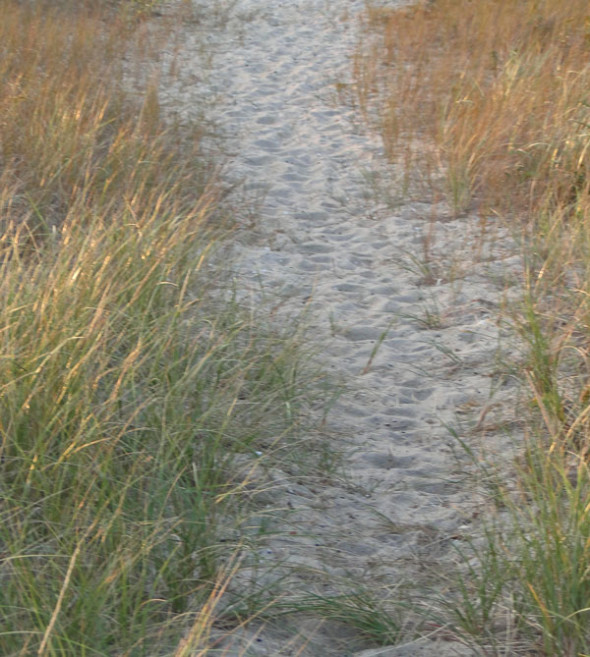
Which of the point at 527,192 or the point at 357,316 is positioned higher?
the point at 527,192

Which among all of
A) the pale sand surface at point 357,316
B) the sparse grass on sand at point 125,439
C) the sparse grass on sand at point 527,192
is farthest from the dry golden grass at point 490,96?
the sparse grass on sand at point 125,439

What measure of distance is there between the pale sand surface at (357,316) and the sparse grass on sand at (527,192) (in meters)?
0.16

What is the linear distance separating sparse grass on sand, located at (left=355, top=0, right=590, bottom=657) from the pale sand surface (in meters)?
0.16

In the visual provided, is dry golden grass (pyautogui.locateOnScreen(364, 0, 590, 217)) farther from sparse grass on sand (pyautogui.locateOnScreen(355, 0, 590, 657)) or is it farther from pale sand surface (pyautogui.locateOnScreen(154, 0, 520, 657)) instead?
pale sand surface (pyautogui.locateOnScreen(154, 0, 520, 657))

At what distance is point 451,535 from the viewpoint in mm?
2430

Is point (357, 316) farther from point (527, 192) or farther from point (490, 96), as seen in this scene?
point (490, 96)

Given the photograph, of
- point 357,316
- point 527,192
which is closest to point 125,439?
point 357,316

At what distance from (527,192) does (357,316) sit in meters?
1.43

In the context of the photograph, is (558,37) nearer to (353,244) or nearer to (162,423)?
(353,244)

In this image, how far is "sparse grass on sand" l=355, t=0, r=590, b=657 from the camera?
188 centimetres

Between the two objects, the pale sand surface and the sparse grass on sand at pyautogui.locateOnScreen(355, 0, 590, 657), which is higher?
the sparse grass on sand at pyautogui.locateOnScreen(355, 0, 590, 657)

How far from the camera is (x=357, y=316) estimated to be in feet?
12.6

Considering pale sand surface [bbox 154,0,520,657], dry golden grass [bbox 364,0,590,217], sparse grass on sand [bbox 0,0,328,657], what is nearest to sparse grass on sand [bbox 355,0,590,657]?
dry golden grass [bbox 364,0,590,217]

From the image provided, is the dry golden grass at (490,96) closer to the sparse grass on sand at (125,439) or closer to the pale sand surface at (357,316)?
the pale sand surface at (357,316)
